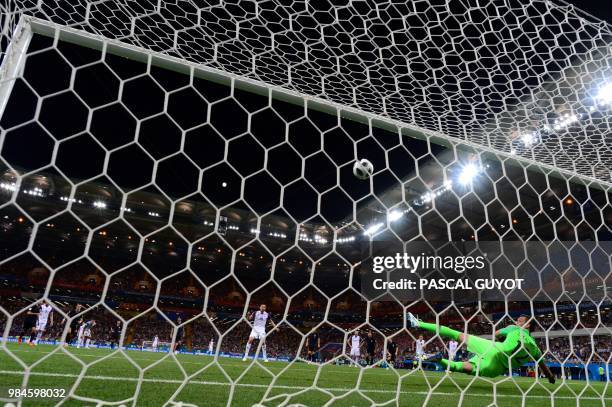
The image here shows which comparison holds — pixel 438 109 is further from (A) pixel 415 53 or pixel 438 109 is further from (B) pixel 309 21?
(B) pixel 309 21

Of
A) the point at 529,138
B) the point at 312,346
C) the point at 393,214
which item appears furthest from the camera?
the point at 312,346

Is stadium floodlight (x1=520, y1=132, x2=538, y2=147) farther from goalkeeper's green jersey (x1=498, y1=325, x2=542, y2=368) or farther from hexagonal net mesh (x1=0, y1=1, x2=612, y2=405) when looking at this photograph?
goalkeeper's green jersey (x1=498, y1=325, x2=542, y2=368)

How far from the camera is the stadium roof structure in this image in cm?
227

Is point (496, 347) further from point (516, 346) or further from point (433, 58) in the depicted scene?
point (433, 58)

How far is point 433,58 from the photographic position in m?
2.62

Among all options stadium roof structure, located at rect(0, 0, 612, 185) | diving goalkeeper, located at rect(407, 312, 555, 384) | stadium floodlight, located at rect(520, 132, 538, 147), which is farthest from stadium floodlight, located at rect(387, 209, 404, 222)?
stadium floodlight, located at rect(520, 132, 538, 147)

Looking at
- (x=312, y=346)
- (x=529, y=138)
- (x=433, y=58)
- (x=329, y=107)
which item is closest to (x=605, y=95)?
(x=529, y=138)

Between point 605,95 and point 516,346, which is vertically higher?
point 605,95

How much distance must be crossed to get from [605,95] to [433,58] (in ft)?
4.53

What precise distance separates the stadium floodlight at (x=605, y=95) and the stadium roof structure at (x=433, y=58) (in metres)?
0.01

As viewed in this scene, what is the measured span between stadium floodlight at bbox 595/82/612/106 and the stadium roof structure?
1 cm

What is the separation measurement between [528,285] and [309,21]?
1824cm

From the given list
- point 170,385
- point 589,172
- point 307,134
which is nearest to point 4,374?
point 170,385

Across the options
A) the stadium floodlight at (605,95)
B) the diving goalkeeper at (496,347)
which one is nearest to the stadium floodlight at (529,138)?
the stadium floodlight at (605,95)
